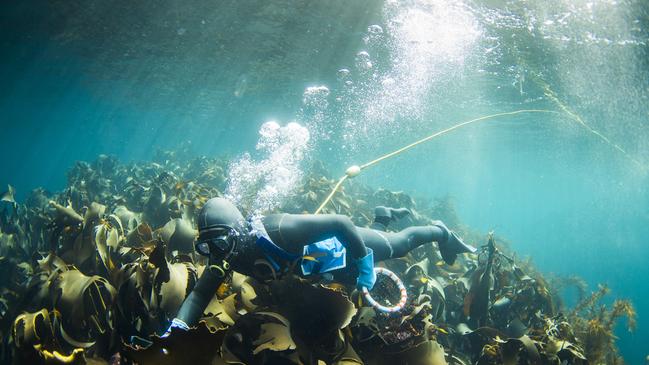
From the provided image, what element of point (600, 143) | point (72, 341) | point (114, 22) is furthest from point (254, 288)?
point (600, 143)

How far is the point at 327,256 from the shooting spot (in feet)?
10.9

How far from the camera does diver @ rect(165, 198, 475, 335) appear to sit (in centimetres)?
255

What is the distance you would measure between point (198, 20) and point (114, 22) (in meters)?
4.35

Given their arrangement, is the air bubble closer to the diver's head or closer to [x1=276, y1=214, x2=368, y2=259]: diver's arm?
[x1=276, y1=214, x2=368, y2=259]: diver's arm

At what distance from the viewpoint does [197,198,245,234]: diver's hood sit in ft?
8.54

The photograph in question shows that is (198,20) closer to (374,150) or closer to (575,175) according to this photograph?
(374,150)

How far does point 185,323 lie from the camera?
2.38 m

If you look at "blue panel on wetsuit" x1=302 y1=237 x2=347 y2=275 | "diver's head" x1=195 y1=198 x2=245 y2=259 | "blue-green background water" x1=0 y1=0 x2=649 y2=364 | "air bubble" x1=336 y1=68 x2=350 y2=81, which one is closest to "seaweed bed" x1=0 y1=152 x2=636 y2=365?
"blue panel on wetsuit" x1=302 y1=237 x2=347 y2=275

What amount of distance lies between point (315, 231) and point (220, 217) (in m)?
0.95

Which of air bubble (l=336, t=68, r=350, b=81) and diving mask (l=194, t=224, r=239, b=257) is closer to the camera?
diving mask (l=194, t=224, r=239, b=257)

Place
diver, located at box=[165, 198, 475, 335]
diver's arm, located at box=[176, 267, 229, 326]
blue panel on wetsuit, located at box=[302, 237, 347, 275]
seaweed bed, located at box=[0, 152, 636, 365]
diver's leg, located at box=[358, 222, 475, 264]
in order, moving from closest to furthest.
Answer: seaweed bed, located at box=[0, 152, 636, 365], diver's arm, located at box=[176, 267, 229, 326], diver, located at box=[165, 198, 475, 335], blue panel on wetsuit, located at box=[302, 237, 347, 275], diver's leg, located at box=[358, 222, 475, 264]

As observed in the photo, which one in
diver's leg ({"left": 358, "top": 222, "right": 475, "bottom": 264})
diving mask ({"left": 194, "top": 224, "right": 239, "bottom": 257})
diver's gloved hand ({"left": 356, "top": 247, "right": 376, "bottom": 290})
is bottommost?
diver's leg ({"left": 358, "top": 222, "right": 475, "bottom": 264})

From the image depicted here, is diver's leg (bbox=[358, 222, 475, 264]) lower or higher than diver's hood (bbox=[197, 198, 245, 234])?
lower

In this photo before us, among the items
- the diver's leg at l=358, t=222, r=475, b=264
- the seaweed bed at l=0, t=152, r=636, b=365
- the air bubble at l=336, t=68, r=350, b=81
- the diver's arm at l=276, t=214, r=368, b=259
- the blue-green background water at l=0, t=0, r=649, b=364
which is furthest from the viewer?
the air bubble at l=336, t=68, r=350, b=81
